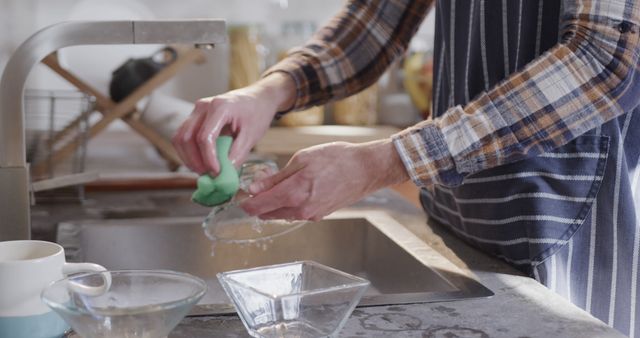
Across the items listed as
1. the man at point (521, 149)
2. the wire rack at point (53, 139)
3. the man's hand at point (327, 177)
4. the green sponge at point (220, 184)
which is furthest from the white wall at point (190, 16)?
the man's hand at point (327, 177)

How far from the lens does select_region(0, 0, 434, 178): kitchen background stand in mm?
2248

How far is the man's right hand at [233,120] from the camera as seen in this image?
1023 mm

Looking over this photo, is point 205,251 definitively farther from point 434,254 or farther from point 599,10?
point 599,10

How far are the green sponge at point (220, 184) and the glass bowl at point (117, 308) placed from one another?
28cm

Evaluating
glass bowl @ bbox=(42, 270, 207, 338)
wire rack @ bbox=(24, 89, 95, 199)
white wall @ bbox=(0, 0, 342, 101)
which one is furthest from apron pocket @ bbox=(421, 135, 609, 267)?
white wall @ bbox=(0, 0, 342, 101)

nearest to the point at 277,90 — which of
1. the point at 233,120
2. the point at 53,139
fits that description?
the point at 233,120

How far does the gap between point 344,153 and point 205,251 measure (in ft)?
1.45

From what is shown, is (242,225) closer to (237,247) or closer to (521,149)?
(237,247)

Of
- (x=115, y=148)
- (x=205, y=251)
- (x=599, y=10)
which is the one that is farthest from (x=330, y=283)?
(x=115, y=148)

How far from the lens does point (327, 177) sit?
91cm

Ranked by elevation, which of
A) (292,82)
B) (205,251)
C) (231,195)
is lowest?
(205,251)

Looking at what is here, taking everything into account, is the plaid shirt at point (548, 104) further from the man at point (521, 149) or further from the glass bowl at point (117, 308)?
the glass bowl at point (117, 308)

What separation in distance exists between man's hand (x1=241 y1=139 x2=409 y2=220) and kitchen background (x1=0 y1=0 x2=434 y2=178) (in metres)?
1.29

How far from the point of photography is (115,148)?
7.14ft
